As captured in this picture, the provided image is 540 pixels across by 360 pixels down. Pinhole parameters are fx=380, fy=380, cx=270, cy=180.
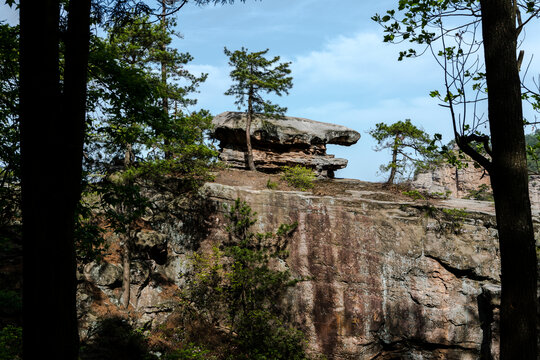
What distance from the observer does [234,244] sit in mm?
14383

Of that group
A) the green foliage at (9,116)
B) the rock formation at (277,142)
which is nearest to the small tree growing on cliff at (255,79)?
the rock formation at (277,142)

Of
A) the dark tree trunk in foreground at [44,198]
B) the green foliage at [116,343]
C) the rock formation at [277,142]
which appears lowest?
the green foliage at [116,343]

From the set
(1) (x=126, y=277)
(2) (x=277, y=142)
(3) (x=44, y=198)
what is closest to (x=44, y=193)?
(3) (x=44, y=198)

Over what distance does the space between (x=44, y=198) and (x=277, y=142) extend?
20.8m

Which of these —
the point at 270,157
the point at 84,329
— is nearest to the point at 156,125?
the point at 84,329

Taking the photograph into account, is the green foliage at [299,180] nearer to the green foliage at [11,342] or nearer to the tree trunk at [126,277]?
the tree trunk at [126,277]

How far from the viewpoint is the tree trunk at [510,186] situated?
3.58 meters

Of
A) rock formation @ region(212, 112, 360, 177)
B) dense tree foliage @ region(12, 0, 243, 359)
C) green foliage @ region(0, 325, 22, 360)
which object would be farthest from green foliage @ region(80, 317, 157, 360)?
rock formation @ region(212, 112, 360, 177)

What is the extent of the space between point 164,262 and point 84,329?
369 cm

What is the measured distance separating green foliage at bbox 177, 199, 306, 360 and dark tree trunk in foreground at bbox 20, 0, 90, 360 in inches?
371

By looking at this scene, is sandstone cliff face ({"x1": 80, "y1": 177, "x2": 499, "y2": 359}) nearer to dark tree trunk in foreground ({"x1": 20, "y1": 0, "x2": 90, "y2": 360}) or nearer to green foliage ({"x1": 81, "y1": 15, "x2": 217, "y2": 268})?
green foliage ({"x1": 81, "y1": 15, "x2": 217, "y2": 268})

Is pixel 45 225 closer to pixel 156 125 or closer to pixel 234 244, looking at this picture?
pixel 156 125

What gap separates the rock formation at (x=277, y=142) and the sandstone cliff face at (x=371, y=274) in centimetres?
938

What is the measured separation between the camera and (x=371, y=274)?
14.0 meters
